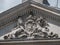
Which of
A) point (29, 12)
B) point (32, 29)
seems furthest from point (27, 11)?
point (32, 29)

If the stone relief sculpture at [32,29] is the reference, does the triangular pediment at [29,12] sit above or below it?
above

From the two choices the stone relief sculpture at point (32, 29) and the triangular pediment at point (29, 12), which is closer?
the stone relief sculpture at point (32, 29)

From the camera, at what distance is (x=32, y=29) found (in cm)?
912

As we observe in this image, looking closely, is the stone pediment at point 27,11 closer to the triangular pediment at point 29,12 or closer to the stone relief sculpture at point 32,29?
the triangular pediment at point 29,12

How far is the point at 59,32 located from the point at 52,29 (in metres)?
0.30

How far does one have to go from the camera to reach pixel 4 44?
8938 millimetres

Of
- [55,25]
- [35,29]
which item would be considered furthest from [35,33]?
[55,25]

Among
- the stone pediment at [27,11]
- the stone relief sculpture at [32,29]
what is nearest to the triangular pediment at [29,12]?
the stone pediment at [27,11]

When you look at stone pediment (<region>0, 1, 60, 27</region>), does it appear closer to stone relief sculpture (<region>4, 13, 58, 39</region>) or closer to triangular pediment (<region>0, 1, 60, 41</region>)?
triangular pediment (<region>0, 1, 60, 41</region>)

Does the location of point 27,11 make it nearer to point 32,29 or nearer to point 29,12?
point 29,12

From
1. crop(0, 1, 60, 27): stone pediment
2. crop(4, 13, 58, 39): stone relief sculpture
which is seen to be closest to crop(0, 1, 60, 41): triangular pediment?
crop(0, 1, 60, 27): stone pediment

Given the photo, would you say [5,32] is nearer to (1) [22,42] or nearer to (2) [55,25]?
(1) [22,42]

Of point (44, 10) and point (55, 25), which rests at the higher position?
point (44, 10)

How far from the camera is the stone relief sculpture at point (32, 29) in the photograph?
8917 mm
